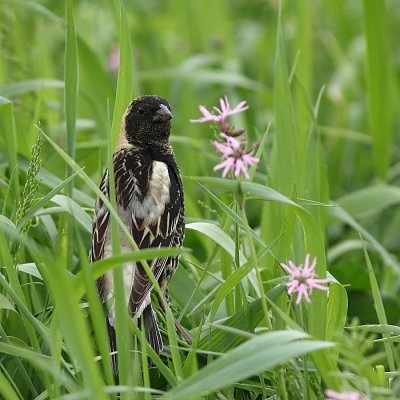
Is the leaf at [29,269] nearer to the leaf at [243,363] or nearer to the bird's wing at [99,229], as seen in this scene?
the bird's wing at [99,229]

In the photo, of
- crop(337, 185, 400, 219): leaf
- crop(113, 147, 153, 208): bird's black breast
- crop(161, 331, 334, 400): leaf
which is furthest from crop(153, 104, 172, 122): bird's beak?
crop(161, 331, 334, 400): leaf

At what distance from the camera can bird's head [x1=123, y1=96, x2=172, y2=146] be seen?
306 cm

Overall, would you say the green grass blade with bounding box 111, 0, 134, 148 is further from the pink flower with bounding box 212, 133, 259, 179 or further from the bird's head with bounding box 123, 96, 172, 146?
the pink flower with bounding box 212, 133, 259, 179

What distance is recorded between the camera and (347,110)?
17.9 ft

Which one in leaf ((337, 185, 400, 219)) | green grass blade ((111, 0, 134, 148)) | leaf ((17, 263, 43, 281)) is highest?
green grass blade ((111, 0, 134, 148))

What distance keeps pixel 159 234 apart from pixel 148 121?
19.5 inches

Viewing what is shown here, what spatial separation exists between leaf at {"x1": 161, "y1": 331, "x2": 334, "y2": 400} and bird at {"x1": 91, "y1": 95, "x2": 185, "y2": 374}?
64cm

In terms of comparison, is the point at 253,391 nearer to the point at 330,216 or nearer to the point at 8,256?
the point at 8,256

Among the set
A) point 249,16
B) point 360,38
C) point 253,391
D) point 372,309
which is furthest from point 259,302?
point 249,16

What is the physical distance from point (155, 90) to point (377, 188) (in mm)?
1754

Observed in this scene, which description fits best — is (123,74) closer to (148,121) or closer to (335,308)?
(148,121)

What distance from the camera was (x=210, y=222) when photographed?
2912 millimetres

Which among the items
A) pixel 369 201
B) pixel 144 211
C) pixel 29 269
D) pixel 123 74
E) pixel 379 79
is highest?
pixel 123 74

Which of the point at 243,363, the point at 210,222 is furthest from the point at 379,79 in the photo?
the point at 243,363
